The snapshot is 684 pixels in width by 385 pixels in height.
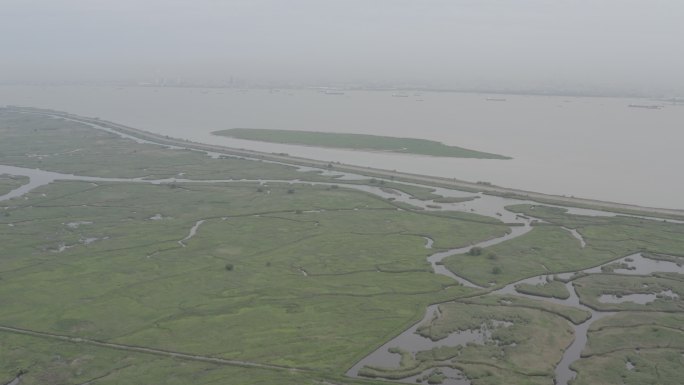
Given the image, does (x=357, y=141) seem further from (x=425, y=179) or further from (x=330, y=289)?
(x=330, y=289)

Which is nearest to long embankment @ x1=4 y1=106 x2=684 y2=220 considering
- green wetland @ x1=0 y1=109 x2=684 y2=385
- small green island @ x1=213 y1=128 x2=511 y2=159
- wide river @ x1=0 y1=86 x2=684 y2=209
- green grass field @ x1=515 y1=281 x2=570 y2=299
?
green wetland @ x1=0 y1=109 x2=684 y2=385

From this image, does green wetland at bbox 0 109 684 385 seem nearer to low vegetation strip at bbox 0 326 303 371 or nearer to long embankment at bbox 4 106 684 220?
low vegetation strip at bbox 0 326 303 371

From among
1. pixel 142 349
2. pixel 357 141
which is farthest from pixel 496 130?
pixel 142 349

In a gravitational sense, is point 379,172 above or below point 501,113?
below

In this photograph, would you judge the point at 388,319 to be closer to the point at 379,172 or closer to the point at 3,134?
the point at 379,172

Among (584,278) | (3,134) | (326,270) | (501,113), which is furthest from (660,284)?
(501,113)

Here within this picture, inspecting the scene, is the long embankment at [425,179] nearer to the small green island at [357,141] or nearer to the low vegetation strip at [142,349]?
the small green island at [357,141]
